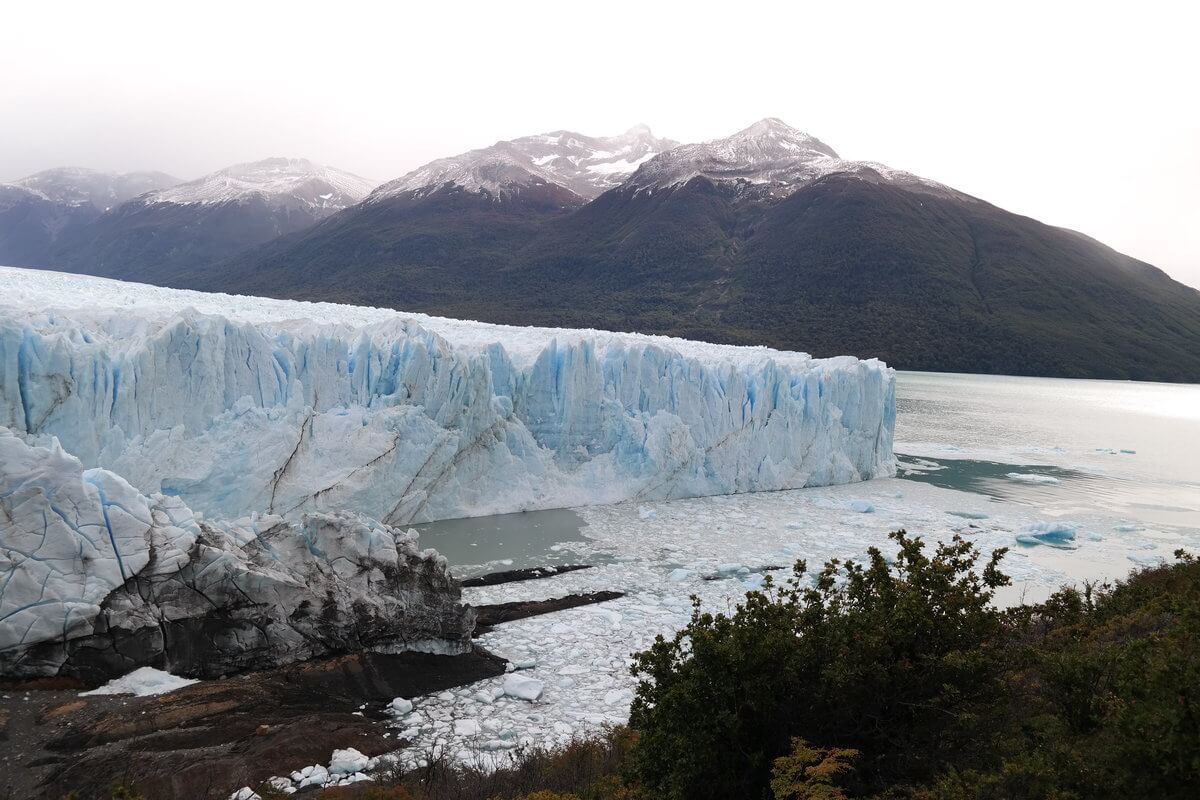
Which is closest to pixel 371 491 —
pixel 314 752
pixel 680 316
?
pixel 314 752

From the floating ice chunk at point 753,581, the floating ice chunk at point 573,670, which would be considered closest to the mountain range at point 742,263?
the floating ice chunk at point 753,581

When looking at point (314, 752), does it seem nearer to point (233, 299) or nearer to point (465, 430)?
point (465, 430)

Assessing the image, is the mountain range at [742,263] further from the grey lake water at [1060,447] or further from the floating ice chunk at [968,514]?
the floating ice chunk at [968,514]

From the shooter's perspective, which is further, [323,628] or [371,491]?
[371,491]

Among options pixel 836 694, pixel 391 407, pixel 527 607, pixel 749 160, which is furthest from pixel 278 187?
pixel 836 694

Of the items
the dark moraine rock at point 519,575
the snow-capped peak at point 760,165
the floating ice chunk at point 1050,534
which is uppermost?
the snow-capped peak at point 760,165

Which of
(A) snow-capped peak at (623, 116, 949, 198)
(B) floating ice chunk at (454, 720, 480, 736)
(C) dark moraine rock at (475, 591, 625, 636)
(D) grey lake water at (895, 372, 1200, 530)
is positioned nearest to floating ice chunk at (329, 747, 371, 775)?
(B) floating ice chunk at (454, 720, 480, 736)
